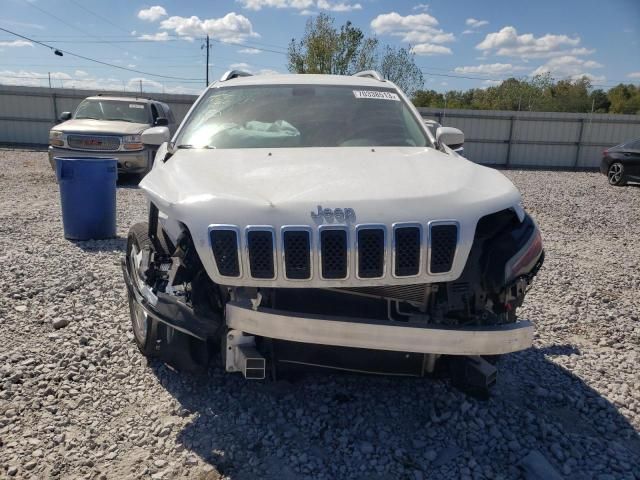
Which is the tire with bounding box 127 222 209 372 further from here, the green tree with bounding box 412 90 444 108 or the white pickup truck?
the green tree with bounding box 412 90 444 108

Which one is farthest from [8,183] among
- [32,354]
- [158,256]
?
[158,256]

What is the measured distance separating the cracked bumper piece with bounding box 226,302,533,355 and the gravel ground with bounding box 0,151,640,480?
0.70m

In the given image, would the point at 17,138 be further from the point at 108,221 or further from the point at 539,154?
the point at 539,154

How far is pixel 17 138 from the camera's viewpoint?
20.9m

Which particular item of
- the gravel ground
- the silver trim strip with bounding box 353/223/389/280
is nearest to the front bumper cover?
the silver trim strip with bounding box 353/223/389/280

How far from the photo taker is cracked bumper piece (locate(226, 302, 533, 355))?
7.44ft

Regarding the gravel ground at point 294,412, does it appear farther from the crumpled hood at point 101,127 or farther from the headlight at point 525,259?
the crumpled hood at point 101,127

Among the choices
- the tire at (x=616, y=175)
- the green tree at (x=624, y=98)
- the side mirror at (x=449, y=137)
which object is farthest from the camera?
→ the green tree at (x=624, y=98)

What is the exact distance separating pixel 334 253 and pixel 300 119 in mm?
1775

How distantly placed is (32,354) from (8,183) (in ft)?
31.7

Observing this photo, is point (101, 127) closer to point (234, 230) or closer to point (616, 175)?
point (234, 230)

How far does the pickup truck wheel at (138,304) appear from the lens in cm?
302

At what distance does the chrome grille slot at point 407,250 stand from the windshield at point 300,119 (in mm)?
1412

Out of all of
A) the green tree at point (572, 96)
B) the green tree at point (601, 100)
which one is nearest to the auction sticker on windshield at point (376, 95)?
the green tree at point (572, 96)
